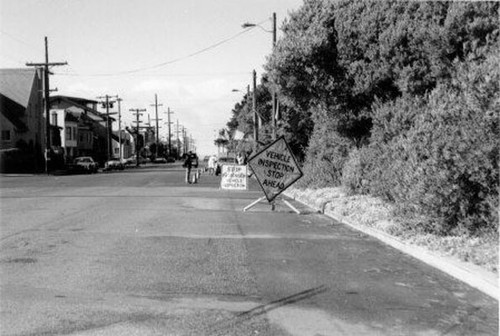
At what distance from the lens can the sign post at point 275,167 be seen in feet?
55.7

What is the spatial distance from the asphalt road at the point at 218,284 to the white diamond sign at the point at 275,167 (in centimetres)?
377

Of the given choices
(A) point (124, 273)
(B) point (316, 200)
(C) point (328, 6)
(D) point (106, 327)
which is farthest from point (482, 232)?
(C) point (328, 6)

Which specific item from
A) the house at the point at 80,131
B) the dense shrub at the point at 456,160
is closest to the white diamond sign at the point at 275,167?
the dense shrub at the point at 456,160

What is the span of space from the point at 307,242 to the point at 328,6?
11089 mm

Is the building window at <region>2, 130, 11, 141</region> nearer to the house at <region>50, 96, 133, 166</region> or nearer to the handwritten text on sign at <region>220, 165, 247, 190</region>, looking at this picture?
the house at <region>50, 96, 133, 166</region>

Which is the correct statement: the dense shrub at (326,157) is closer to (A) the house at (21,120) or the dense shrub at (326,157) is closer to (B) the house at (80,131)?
(A) the house at (21,120)

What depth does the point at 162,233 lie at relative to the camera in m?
12.1

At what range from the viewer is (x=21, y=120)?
60750mm

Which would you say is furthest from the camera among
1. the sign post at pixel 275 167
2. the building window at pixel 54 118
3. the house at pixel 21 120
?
the building window at pixel 54 118

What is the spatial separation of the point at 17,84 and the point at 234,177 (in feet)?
168

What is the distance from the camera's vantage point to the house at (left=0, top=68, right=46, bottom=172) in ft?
177

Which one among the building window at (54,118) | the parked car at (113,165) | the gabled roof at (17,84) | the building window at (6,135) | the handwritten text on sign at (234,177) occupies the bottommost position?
the parked car at (113,165)

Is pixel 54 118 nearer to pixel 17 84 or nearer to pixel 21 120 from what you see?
pixel 17 84

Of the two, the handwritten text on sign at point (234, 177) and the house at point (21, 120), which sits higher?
the house at point (21, 120)
